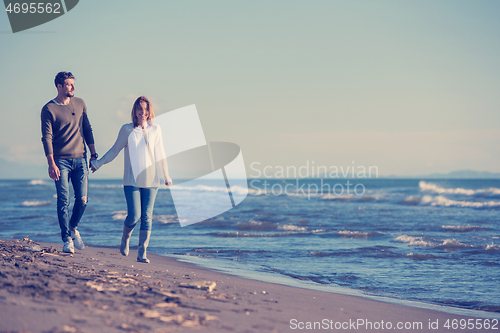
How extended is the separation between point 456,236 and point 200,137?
7.24 metres

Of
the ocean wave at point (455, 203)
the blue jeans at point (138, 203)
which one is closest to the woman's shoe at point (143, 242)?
the blue jeans at point (138, 203)

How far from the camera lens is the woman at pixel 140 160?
4.17 m

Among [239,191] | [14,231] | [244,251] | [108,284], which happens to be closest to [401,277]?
[244,251]

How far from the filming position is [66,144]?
419cm

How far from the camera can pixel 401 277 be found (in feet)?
18.0

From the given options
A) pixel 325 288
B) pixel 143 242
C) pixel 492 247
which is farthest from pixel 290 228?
pixel 143 242

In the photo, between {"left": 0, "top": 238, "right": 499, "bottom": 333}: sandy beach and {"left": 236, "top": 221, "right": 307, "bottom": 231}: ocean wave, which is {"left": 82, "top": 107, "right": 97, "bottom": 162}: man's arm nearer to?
{"left": 0, "top": 238, "right": 499, "bottom": 333}: sandy beach

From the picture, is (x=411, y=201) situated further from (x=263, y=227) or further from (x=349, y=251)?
(x=349, y=251)

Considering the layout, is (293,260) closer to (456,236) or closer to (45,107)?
(45,107)

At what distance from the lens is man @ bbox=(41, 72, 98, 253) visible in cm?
409

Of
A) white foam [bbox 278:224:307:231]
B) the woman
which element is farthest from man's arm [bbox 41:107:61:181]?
white foam [bbox 278:224:307:231]

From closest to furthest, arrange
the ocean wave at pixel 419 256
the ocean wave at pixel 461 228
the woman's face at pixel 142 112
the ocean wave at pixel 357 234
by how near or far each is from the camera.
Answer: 1. the woman's face at pixel 142 112
2. the ocean wave at pixel 419 256
3. the ocean wave at pixel 357 234
4. the ocean wave at pixel 461 228

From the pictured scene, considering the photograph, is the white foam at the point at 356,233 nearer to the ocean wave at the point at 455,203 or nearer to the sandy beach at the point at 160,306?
the sandy beach at the point at 160,306

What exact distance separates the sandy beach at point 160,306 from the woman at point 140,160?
67 cm
